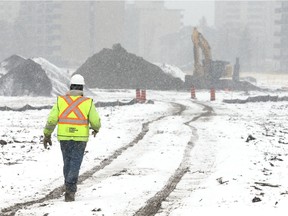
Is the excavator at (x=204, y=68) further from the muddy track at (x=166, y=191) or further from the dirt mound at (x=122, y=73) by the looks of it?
the muddy track at (x=166, y=191)

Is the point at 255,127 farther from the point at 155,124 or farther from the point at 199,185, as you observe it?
the point at 199,185

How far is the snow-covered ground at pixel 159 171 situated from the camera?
8.44 metres

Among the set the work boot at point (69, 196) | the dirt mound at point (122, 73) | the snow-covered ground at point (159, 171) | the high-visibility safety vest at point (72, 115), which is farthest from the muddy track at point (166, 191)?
the dirt mound at point (122, 73)

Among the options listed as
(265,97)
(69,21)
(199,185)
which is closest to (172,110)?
(265,97)

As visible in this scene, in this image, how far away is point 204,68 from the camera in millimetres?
57531

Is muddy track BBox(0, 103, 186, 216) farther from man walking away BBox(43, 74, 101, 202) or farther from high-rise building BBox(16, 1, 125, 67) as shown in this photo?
high-rise building BBox(16, 1, 125, 67)

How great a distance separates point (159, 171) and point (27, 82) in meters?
32.9

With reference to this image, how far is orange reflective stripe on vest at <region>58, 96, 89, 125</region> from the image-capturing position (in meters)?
9.06

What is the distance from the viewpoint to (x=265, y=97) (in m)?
41.6

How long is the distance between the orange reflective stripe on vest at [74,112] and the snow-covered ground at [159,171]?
112 cm

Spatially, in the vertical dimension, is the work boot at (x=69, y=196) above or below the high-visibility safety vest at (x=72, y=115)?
below

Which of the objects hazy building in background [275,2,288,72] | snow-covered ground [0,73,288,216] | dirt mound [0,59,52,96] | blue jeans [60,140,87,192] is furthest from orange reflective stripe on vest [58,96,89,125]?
hazy building in background [275,2,288,72]

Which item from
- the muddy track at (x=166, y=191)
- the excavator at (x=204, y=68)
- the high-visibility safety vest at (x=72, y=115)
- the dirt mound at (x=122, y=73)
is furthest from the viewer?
the dirt mound at (x=122, y=73)

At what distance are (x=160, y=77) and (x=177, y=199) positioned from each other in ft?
162
